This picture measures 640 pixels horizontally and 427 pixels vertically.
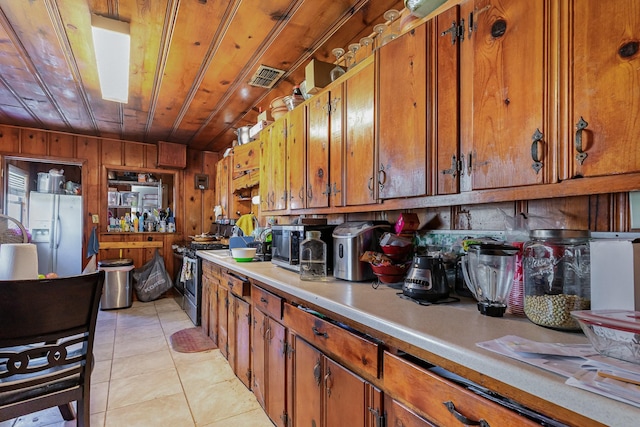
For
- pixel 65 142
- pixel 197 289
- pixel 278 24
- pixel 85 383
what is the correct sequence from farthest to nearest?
pixel 65 142
pixel 197 289
pixel 278 24
pixel 85 383

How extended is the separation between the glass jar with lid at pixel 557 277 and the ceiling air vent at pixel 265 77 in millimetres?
2369

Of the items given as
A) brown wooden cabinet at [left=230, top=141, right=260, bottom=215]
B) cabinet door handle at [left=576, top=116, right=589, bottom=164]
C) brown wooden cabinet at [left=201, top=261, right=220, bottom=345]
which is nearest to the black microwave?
brown wooden cabinet at [left=201, top=261, right=220, bottom=345]

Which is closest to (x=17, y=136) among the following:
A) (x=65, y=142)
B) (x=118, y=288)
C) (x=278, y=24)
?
(x=65, y=142)

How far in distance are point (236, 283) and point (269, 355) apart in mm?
677

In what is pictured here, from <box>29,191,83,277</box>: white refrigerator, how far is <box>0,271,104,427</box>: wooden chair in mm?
4500

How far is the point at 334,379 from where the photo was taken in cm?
127

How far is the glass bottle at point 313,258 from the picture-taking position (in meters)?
1.86

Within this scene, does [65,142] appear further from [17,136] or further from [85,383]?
[85,383]

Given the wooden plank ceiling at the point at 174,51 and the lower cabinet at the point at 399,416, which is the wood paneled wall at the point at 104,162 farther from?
the lower cabinet at the point at 399,416

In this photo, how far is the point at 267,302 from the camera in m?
1.88

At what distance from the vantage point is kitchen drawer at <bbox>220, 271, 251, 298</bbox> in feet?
7.25

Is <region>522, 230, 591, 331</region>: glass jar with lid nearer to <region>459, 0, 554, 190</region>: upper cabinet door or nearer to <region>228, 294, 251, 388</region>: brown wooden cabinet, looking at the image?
<region>459, 0, 554, 190</region>: upper cabinet door

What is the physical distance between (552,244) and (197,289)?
350 centimetres

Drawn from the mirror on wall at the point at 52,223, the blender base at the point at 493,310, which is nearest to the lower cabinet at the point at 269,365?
the blender base at the point at 493,310
